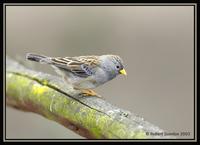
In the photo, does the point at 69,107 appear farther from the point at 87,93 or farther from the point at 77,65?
the point at 77,65

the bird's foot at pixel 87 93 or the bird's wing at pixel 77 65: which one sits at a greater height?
the bird's wing at pixel 77 65

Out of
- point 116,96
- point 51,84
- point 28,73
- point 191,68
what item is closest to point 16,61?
point 28,73

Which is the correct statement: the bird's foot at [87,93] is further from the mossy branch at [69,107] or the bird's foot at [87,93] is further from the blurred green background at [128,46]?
the blurred green background at [128,46]

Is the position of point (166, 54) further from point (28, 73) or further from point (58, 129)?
point (28, 73)

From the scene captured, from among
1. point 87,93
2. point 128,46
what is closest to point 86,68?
point 87,93

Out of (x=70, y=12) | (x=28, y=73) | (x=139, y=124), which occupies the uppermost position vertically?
(x=70, y=12)

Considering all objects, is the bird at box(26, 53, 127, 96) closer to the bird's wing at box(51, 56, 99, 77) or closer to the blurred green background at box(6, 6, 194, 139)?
the bird's wing at box(51, 56, 99, 77)

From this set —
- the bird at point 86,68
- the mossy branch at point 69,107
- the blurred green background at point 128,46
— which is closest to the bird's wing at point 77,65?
the bird at point 86,68
